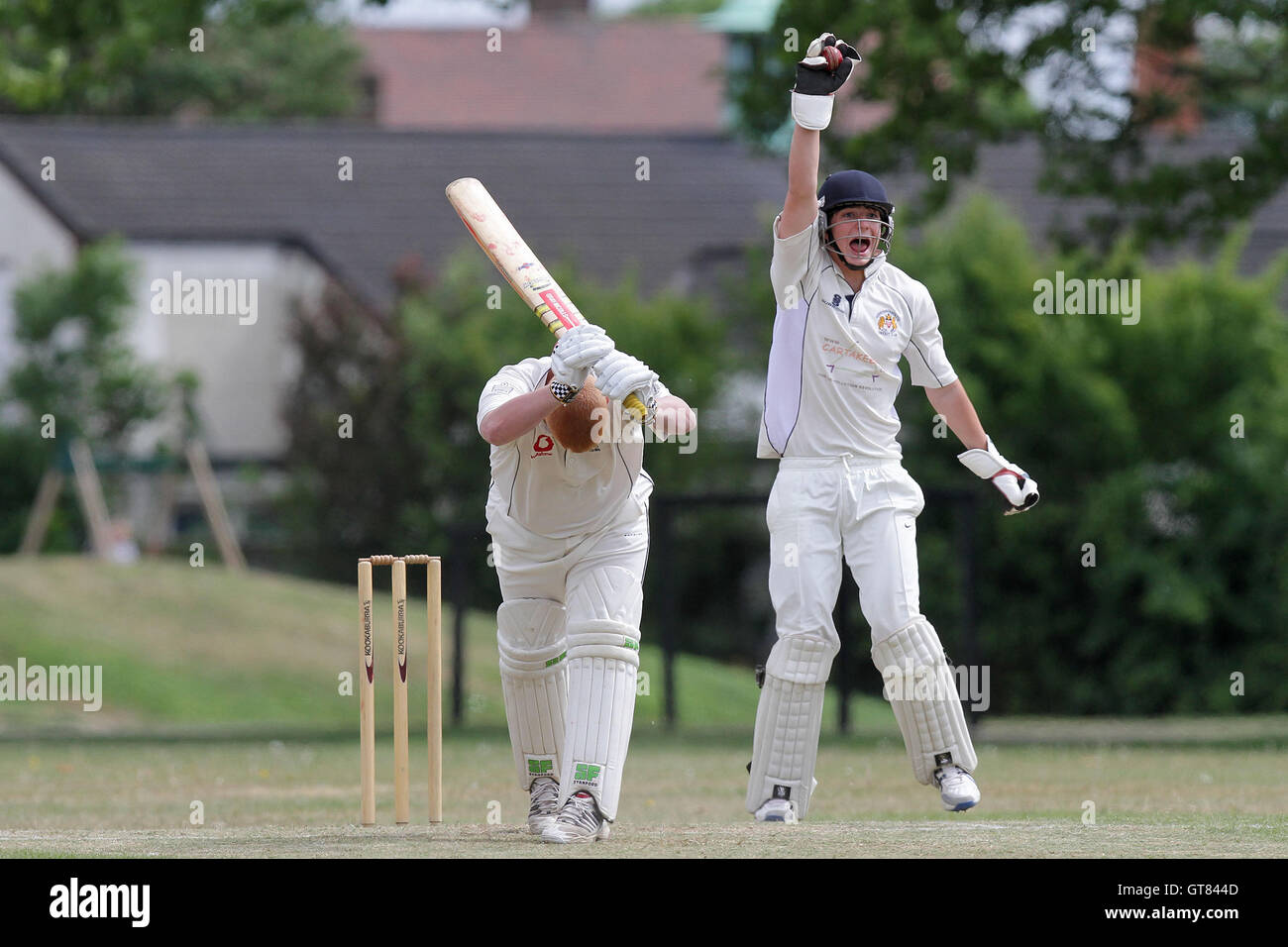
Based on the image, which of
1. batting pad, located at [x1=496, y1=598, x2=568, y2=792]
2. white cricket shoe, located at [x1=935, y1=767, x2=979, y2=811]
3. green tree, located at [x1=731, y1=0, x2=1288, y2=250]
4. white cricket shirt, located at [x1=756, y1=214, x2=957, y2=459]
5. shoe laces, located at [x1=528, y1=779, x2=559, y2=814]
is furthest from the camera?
green tree, located at [x1=731, y1=0, x2=1288, y2=250]

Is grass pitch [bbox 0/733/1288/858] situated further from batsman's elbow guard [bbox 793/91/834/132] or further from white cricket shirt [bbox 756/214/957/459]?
batsman's elbow guard [bbox 793/91/834/132]

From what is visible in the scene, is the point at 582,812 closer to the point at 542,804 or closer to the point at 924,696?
the point at 542,804

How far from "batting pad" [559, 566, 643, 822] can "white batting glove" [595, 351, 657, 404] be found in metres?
0.71

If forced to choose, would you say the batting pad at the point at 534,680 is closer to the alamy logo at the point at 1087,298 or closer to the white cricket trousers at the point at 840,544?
the white cricket trousers at the point at 840,544

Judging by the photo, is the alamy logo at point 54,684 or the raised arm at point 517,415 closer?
the raised arm at point 517,415

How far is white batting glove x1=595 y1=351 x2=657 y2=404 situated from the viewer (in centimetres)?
587

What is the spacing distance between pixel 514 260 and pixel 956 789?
7.19 ft

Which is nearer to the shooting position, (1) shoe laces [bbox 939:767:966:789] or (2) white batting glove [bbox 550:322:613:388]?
(2) white batting glove [bbox 550:322:613:388]

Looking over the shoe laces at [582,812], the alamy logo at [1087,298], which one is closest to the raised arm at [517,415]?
the shoe laces at [582,812]

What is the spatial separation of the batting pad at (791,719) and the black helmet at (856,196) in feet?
4.44

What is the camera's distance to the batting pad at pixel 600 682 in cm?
619
